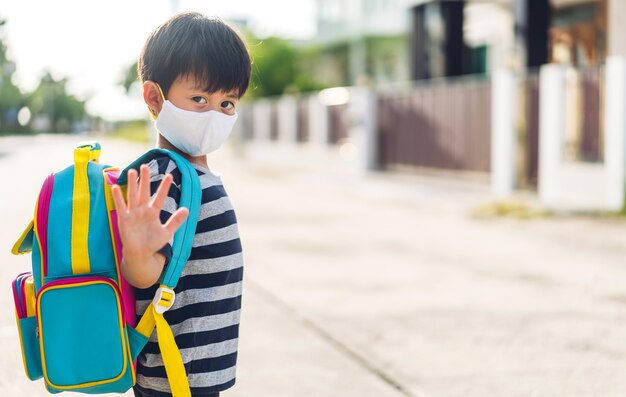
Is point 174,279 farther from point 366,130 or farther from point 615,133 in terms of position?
point 366,130

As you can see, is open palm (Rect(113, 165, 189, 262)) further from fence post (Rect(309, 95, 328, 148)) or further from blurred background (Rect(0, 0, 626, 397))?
fence post (Rect(309, 95, 328, 148))

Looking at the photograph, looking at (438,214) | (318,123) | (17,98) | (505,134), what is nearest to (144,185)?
(17,98)

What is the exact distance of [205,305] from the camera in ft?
6.94

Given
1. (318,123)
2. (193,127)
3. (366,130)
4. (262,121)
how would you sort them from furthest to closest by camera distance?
(262,121) → (318,123) → (366,130) → (193,127)

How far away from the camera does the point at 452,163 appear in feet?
52.7

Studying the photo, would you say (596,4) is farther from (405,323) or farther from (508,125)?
(405,323)

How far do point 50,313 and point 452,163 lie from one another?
14507mm

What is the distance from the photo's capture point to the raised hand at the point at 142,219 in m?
1.88

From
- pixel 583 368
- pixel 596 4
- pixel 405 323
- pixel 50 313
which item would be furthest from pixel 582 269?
pixel 596 4

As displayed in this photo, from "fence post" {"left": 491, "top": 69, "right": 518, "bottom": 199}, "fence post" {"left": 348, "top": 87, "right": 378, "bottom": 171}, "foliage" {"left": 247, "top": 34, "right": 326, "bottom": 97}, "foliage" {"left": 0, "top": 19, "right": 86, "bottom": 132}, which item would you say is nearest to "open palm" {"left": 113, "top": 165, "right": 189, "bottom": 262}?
"foliage" {"left": 0, "top": 19, "right": 86, "bottom": 132}

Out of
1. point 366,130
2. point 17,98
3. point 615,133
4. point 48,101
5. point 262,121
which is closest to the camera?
point 17,98

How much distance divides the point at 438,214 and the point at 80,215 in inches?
374

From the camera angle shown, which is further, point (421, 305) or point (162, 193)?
Answer: point (421, 305)

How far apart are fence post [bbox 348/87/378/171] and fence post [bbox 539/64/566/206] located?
694 centimetres
